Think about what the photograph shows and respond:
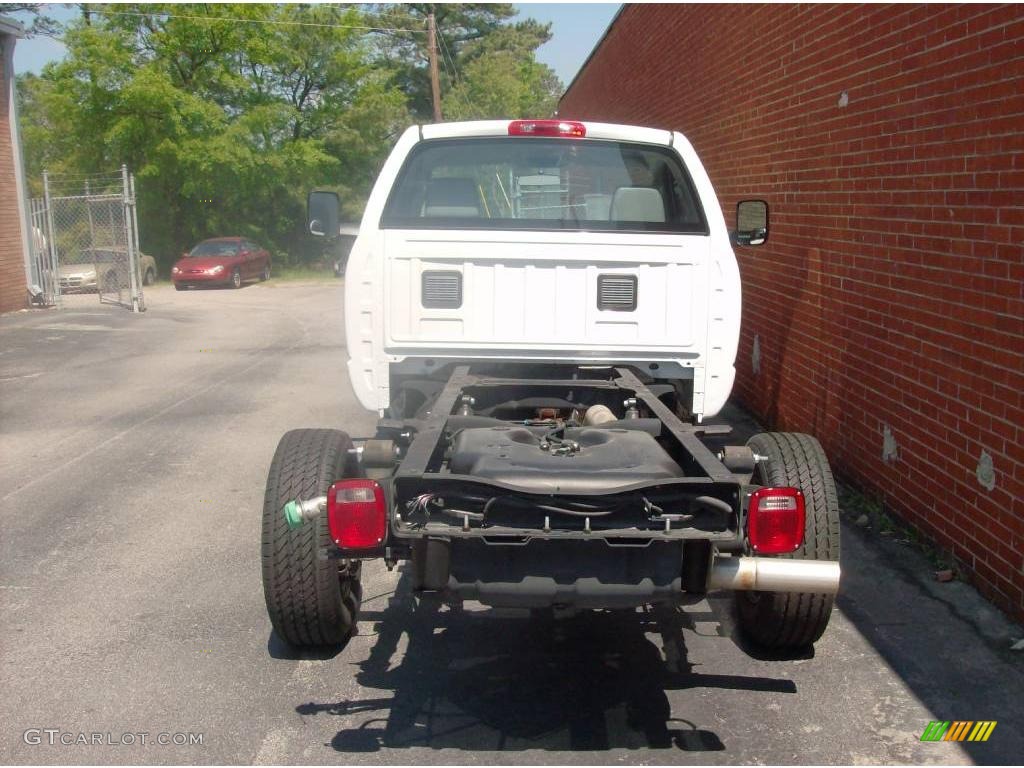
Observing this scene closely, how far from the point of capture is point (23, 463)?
788 cm

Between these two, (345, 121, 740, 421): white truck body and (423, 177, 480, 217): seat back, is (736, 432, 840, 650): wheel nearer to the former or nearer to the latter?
(345, 121, 740, 421): white truck body

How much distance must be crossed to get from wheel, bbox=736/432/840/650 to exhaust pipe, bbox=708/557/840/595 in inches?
15.5

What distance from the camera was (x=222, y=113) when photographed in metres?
33.5

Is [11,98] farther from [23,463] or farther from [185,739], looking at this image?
[185,739]

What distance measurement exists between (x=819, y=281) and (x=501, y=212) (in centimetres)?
270

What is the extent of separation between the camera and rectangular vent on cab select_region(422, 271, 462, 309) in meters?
5.09

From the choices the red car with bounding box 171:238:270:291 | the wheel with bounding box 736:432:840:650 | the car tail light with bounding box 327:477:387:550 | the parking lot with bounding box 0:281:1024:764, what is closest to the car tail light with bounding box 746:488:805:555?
the wheel with bounding box 736:432:840:650

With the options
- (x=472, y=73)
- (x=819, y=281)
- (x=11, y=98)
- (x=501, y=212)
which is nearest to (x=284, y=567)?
(x=501, y=212)

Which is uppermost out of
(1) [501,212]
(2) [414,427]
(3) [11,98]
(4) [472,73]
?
(4) [472,73]

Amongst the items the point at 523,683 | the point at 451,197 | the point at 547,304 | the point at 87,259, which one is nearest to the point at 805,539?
the point at 523,683

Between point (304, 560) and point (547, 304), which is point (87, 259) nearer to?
point (547, 304)

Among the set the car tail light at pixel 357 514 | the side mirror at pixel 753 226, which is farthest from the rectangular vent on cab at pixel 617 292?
the car tail light at pixel 357 514

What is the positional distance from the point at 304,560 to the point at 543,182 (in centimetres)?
273

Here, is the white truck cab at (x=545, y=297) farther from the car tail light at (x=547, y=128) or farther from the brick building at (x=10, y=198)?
the brick building at (x=10, y=198)
